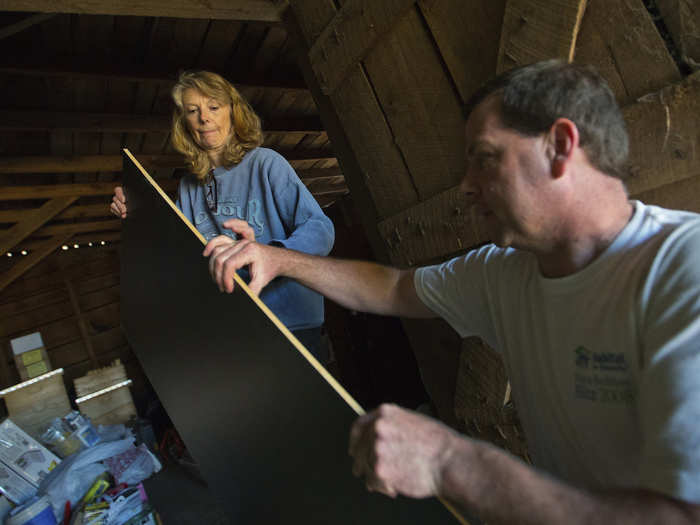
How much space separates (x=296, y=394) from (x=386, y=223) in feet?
3.50

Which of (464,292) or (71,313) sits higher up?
(71,313)

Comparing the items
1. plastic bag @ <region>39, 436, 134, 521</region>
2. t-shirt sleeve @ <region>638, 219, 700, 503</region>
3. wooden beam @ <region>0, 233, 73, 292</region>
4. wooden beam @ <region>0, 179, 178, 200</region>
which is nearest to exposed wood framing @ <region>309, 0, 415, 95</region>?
t-shirt sleeve @ <region>638, 219, 700, 503</region>

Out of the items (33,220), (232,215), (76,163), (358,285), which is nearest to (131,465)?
(76,163)

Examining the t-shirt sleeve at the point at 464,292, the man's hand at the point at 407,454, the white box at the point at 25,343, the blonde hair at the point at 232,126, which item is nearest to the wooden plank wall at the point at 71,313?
the white box at the point at 25,343

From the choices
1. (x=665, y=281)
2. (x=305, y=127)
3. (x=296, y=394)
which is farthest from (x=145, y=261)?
(x=305, y=127)

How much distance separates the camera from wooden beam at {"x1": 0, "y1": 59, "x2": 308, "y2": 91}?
2.53m

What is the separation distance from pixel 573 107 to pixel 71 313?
765 centimetres

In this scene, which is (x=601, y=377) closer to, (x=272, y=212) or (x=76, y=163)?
(x=272, y=212)

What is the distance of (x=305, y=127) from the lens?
4.25 metres

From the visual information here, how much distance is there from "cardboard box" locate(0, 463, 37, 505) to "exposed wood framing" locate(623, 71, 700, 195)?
13.1 ft

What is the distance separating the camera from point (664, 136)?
3.09 feet

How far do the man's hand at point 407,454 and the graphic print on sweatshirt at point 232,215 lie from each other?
0.96m

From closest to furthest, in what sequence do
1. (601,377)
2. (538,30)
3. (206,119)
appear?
1. (601,377)
2. (538,30)
3. (206,119)

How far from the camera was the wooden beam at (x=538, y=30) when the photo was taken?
3.40 ft
